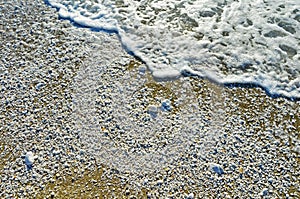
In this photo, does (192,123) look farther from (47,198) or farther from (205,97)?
(47,198)

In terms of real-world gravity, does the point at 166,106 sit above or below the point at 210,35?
below

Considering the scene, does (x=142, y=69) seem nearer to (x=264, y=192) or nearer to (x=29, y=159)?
(x=29, y=159)

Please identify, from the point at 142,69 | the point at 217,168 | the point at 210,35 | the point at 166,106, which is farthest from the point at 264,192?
the point at 210,35

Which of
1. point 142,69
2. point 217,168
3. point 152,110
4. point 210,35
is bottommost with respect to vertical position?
point 217,168

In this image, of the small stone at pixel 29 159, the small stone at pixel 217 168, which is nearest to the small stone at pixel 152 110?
the small stone at pixel 217 168

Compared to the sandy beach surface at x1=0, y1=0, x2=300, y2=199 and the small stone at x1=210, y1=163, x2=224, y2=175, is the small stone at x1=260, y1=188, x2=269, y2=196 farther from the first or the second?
the small stone at x1=210, y1=163, x2=224, y2=175

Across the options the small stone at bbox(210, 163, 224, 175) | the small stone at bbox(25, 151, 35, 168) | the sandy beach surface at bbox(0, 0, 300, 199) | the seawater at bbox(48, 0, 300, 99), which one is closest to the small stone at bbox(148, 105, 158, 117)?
the sandy beach surface at bbox(0, 0, 300, 199)
